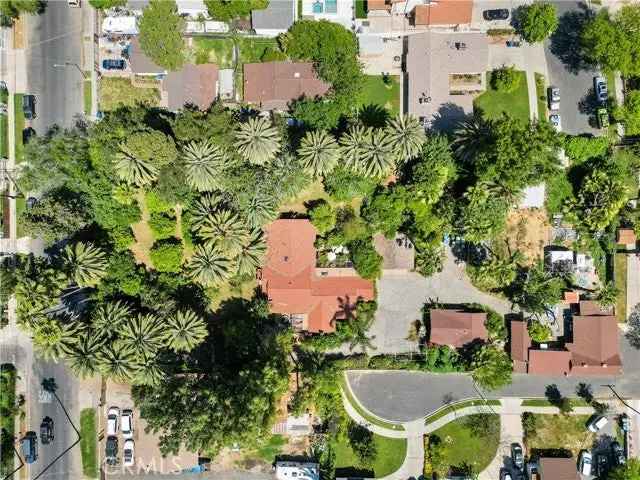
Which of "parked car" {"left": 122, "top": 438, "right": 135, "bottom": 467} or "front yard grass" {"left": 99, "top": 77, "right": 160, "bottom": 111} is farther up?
"front yard grass" {"left": 99, "top": 77, "right": 160, "bottom": 111}

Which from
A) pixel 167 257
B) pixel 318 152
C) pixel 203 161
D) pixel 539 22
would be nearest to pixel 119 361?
pixel 167 257

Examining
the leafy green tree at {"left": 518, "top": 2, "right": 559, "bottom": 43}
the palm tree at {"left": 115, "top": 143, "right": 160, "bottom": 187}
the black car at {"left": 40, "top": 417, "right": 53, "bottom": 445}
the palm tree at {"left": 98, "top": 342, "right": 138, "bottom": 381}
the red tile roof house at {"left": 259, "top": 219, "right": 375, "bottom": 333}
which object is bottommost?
the black car at {"left": 40, "top": 417, "right": 53, "bottom": 445}

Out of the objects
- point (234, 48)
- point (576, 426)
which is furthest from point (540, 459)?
point (234, 48)

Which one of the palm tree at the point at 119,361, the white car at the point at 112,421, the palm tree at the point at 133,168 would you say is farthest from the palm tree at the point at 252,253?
the white car at the point at 112,421

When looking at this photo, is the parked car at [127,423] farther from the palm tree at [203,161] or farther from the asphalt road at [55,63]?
the asphalt road at [55,63]

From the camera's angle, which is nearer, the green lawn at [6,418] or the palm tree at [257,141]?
the palm tree at [257,141]

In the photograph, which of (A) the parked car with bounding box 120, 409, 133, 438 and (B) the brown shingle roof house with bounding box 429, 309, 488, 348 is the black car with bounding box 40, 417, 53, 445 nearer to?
(A) the parked car with bounding box 120, 409, 133, 438

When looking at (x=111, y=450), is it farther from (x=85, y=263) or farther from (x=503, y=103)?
(x=503, y=103)

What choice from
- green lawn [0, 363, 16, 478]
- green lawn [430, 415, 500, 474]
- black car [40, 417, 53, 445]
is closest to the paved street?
green lawn [430, 415, 500, 474]
